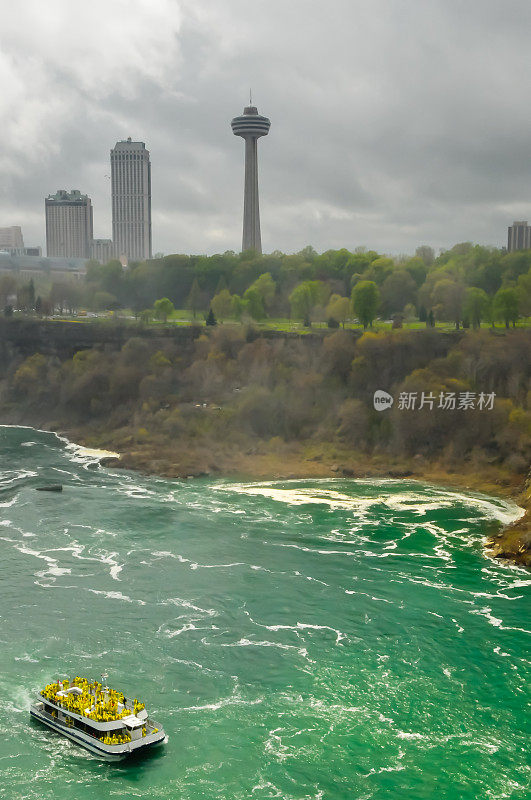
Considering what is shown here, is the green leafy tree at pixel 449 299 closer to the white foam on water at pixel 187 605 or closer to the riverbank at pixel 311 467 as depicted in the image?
the riverbank at pixel 311 467

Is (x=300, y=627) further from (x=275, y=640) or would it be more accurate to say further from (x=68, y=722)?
(x=68, y=722)

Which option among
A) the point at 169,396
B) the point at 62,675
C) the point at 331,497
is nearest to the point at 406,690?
the point at 62,675

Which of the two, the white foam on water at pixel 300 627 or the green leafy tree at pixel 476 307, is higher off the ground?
the green leafy tree at pixel 476 307

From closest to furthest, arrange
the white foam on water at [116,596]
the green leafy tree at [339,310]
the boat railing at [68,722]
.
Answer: the boat railing at [68,722] → the white foam on water at [116,596] → the green leafy tree at [339,310]

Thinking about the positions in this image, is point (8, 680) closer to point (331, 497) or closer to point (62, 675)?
point (62, 675)

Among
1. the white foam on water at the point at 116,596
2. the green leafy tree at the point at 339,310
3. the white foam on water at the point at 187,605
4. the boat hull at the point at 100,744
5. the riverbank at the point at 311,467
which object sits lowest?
the boat hull at the point at 100,744

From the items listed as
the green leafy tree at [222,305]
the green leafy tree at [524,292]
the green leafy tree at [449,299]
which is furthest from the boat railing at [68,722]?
the green leafy tree at [222,305]

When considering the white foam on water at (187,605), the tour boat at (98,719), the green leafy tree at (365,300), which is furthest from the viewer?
the green leafy tree at (365,300)

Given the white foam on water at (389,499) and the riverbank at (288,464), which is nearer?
the white foam on water at (389,499)
